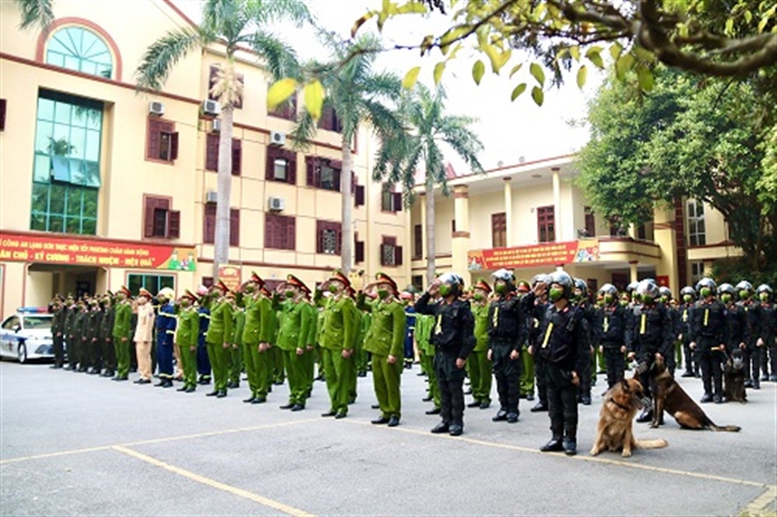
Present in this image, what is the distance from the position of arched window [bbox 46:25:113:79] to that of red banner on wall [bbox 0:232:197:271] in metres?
6.16

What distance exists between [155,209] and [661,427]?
2127 centimetres

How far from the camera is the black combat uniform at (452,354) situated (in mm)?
7512

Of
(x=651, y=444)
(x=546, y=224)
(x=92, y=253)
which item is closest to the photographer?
(x=651, y=444)

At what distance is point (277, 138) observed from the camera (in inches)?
1151

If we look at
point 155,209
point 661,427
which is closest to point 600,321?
point 661,427

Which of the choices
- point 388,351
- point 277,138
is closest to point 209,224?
point 277,138

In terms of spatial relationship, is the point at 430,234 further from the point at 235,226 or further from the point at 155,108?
the point at 155,108

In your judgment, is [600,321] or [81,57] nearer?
[600,321]

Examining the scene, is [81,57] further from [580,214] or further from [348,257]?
[580,214]

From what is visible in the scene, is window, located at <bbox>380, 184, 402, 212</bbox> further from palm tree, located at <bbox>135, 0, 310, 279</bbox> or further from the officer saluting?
the officer saluting

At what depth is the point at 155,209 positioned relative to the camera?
25.1 meters

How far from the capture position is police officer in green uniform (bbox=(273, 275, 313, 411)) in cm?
962

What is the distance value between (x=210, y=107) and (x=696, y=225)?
21.3 metres

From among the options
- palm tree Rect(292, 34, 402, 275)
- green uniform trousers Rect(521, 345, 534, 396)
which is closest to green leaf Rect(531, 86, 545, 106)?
green uniform trousers Rect(521, 345, 534, 396)
